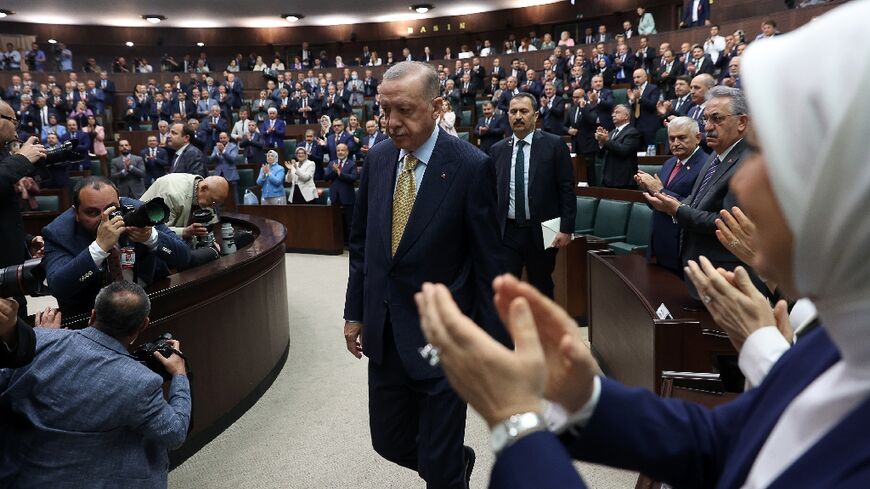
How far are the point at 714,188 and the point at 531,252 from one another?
143 cm

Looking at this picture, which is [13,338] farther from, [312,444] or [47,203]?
[47,203]

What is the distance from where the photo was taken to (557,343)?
2.66 ft

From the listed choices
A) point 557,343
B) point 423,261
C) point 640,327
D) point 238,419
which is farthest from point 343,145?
point 557,343

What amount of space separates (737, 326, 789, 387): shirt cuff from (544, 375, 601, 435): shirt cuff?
414 mm

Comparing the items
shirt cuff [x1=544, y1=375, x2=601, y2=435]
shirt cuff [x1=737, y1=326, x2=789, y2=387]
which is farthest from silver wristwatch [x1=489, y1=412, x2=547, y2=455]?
shirt cuff [x1=737, y1=326, x2=789, y2=387]

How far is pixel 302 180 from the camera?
340 inches

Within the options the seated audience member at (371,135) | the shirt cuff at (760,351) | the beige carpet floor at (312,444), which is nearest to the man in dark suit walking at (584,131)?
the seated audience member at (371,135)

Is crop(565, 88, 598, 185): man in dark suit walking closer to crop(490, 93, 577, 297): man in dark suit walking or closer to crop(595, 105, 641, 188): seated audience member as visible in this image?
crop(595, 105, 641, 188): seated audience member

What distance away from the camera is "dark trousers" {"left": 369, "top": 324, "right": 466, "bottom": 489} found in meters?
1.96

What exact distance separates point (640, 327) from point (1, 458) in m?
2.45

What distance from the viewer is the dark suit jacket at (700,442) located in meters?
0.59

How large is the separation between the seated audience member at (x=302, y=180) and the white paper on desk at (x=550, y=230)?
539 centimetres

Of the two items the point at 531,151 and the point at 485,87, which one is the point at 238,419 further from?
the point at 485,87

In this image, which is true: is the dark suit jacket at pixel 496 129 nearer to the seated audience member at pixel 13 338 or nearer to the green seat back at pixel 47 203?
the green seat back at pixel 47 203
